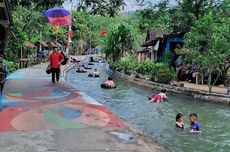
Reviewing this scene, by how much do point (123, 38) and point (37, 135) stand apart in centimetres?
4938

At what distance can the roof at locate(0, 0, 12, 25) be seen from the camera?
19.2 metres

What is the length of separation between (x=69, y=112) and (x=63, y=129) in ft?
7.24

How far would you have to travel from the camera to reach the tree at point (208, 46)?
26.2m

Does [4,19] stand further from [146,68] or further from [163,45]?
[163,45]

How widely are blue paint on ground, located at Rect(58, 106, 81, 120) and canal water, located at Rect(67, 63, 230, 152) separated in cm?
371

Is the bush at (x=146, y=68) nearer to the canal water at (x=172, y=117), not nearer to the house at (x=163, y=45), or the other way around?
the house at (x=163, y=45)

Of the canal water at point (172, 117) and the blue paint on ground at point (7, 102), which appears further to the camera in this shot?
the canal water at point (172, 117)

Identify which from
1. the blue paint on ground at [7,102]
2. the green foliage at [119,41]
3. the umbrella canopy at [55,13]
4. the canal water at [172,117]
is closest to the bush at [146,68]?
the canal water at [172,117]

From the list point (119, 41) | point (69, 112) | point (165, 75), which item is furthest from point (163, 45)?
point (69, 112)

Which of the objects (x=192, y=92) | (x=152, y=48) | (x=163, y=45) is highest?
(x=163, y=45)

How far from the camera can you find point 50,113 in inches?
452

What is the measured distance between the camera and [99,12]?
21.2 meters

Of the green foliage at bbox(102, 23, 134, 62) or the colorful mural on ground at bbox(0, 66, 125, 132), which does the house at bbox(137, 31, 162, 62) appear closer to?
the green foliage at bbox(102, 23, 134, 62)

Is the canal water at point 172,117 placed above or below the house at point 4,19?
below
